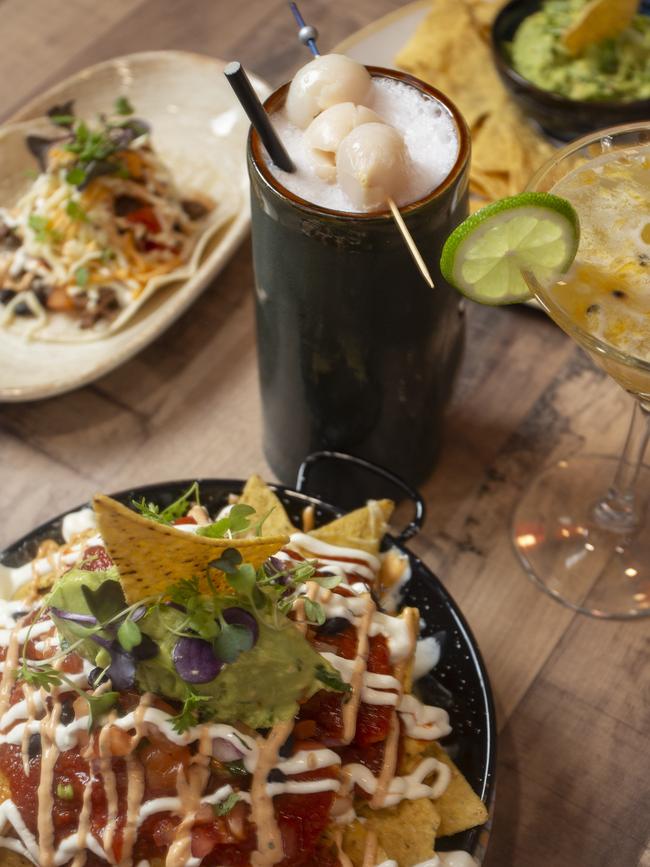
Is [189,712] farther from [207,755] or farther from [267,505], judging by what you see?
[267,505]

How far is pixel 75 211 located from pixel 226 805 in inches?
53.8

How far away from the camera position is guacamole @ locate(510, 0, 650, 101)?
2.19 meters

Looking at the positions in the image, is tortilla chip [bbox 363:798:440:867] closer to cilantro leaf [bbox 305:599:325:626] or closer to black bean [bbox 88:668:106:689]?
cilantro leaf [bbox 305:599:325:626]

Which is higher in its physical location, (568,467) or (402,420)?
(402,420)

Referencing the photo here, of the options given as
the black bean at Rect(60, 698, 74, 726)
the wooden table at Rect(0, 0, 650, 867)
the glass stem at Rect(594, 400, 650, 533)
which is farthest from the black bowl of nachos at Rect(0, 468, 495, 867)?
the glass stem at Rect(594, 400, 650, 533)

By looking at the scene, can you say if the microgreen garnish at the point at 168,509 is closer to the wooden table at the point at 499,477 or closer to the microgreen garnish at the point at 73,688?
the microgreen garnish at the point at 73,688

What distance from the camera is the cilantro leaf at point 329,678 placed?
4.13 feet

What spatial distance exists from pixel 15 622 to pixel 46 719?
189 mm

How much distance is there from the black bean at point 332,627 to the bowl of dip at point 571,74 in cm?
135

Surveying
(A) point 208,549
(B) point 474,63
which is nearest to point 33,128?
(B) point 474,63

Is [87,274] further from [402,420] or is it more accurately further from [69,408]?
[402,420]

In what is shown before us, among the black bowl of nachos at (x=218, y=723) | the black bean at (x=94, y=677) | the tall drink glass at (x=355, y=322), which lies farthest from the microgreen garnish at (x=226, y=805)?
the tall drink glass at (x=355, y=322)

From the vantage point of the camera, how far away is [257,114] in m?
1.33

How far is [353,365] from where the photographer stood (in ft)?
5.16
